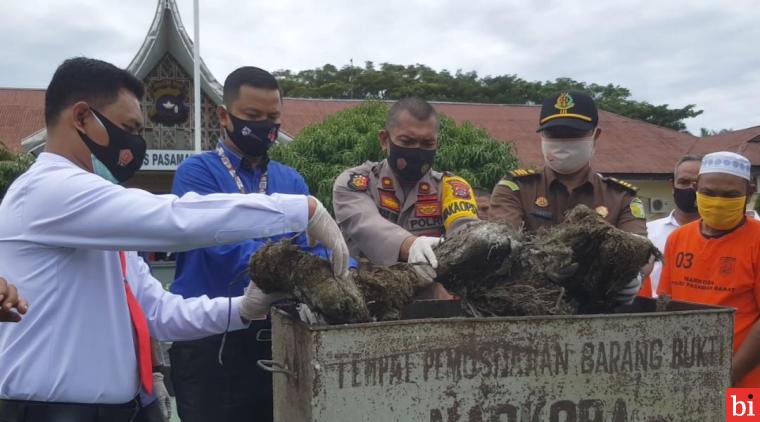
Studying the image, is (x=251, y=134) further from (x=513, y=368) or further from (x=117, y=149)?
(x=513, y=368)

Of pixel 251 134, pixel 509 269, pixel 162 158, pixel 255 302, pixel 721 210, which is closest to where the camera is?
pixel 509 269

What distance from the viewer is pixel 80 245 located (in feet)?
6.29

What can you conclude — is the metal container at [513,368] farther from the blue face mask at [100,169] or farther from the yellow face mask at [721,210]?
the yellow face mask at [721,210]

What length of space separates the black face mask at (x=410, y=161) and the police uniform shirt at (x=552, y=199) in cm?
34

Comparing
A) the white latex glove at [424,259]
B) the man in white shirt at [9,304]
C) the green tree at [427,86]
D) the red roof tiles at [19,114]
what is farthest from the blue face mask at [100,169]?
the green tree at [427,86]

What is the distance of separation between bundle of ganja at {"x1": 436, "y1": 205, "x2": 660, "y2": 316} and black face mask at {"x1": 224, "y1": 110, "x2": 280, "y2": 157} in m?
1.04

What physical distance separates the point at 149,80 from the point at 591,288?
15.5 m

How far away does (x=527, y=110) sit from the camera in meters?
25.1

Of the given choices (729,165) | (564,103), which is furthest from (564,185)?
(729,165)

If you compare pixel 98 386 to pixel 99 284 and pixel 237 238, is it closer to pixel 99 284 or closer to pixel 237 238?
pixel 99 284

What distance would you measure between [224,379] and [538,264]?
1298 millimetres

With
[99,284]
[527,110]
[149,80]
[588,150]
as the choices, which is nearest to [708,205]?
[588,150]

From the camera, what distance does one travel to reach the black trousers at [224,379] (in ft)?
8.84

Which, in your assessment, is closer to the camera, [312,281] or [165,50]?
[312,281]
